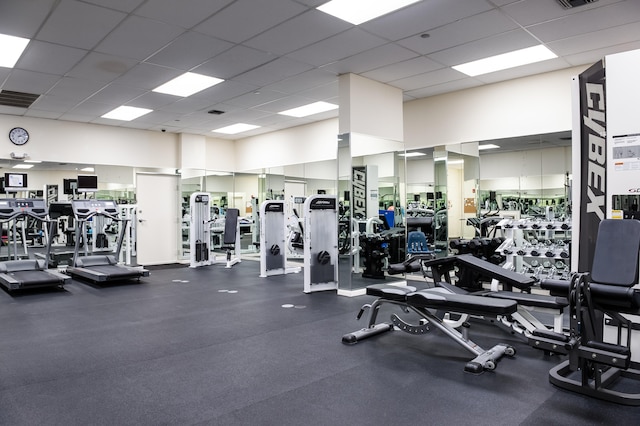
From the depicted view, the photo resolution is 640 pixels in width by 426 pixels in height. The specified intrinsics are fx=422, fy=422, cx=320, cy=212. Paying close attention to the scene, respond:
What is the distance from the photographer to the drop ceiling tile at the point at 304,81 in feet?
21.3

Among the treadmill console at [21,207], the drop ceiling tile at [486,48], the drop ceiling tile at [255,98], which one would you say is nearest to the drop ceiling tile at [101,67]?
the drop ceiling tile at [255,98]

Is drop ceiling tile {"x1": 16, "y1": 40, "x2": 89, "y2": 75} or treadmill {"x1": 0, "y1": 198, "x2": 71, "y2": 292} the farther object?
treadmill {"x1": 0, "y1": 198, "x2": 71, "y2": 292}

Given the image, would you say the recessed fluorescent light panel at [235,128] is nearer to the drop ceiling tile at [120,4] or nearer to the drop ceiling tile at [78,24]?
the drop ceiling tile at [78,24]

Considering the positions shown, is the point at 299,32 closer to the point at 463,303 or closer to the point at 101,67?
the point at 101,67

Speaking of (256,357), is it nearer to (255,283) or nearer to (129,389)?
(129,389)

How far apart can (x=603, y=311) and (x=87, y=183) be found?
9.24 meters

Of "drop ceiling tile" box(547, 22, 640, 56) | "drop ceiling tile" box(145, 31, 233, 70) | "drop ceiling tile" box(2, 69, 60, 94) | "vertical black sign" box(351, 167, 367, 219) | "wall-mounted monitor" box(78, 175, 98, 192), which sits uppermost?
"drop ceiling tile" box(145, 31, 233, 70)

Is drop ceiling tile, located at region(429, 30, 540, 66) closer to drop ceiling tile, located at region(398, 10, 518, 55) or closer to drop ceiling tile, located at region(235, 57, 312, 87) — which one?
drop ceiling tile, located at region(398, 10, 518, 55)

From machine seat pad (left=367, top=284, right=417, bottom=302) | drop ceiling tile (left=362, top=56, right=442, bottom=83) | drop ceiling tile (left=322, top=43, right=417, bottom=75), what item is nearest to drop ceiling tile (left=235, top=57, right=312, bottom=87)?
drop ceiling tile (left=322, top=43, right=417, bottom=75)

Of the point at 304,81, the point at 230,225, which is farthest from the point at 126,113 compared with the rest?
the point at 304,81

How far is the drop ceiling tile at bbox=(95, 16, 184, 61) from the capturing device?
15.5 feet

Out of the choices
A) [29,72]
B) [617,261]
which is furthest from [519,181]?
[29,72]

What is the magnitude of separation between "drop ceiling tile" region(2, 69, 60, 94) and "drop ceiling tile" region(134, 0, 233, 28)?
2.89m

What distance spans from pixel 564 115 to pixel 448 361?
4.52 m
